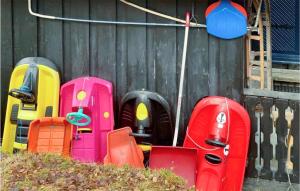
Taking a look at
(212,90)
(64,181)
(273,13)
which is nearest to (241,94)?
(212,90)

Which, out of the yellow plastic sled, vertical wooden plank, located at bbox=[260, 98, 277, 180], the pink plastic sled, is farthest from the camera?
the yellow plastic sled

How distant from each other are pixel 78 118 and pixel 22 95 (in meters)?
0.63

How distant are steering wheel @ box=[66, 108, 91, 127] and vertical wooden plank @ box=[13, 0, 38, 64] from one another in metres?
1.00

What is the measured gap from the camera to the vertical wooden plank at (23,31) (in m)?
6.10

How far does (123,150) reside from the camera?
551 centimetres

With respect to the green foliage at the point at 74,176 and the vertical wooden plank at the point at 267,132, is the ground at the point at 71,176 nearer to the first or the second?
the green foliage at the point at 74,176

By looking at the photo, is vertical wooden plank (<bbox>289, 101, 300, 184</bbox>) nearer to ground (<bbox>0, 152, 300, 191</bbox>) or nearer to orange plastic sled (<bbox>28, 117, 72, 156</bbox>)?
ground (<bbox>0, 152, 300, 191</bbox>)

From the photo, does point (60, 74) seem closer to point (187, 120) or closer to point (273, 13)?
point (187, 120)


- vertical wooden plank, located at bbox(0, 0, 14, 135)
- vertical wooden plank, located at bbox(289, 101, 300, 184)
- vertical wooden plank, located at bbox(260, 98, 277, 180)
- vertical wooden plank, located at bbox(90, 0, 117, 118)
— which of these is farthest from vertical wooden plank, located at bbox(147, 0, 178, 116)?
vertical wooden plank, located at bbox(0, 0, 14, 135)

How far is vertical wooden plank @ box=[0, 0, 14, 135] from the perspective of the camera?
6148 mm

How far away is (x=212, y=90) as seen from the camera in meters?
5.74

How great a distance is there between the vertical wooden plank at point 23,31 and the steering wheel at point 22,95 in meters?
0.58

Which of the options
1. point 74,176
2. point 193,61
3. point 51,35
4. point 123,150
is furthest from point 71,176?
point 51,35

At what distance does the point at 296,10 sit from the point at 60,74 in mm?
3815
